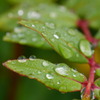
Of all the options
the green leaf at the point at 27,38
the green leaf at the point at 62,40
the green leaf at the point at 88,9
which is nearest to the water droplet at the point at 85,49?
the green leaf at the point at 62,40

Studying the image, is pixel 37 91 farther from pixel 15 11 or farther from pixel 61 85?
pixel 61 85

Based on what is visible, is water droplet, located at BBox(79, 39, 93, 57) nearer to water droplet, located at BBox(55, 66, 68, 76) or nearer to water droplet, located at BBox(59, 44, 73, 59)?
water droplet, located at BBox(59, 44, 73, 59)

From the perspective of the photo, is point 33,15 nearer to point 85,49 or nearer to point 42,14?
point 42,14

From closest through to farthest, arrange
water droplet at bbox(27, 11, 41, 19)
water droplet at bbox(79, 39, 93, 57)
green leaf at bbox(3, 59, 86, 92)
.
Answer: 1. green leaf at bbox(3, 59, 86, 92)
2. water droplet at bbox(79, 39, 93, 57)
3. water droplet at bbox(27, 11, 41, 19)

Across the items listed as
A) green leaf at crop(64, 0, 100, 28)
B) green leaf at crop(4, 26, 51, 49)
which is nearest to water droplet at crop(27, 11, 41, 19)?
green leaf at crop(4, 26, 51, 49)

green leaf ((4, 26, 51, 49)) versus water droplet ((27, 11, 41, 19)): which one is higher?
water droplet ((27, 11, 41, 19))

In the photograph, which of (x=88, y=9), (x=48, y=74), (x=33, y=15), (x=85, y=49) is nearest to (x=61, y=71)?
(x=48, y=74)

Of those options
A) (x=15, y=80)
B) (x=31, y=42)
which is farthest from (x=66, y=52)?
(x=15, y=80)
